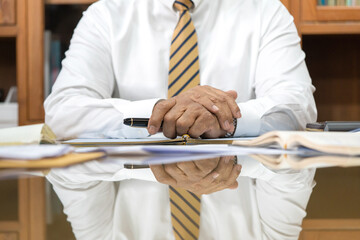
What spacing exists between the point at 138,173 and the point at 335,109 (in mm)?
2075

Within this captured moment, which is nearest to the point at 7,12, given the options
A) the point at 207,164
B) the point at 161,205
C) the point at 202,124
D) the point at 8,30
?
the point at 8,30

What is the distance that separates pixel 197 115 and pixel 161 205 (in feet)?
2.37

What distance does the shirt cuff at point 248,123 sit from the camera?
1.14 metres

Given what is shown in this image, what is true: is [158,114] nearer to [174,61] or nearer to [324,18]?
[174,61]

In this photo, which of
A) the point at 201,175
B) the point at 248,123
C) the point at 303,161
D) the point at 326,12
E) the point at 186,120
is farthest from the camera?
the point at 326,12

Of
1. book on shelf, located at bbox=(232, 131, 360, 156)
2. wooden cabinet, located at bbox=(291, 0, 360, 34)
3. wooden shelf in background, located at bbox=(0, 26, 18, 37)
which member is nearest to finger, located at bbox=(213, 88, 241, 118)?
book on shelf, located at bbox=(232, 131, 360, 156)

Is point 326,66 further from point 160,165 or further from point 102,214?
point 102,214

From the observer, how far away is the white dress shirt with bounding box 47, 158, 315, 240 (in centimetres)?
24

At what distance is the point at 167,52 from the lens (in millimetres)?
1532

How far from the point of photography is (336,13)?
1957mm

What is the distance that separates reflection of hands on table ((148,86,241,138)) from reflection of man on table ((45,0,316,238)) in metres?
0.19

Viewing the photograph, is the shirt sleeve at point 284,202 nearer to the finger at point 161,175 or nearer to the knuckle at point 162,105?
the finger at point 161,175

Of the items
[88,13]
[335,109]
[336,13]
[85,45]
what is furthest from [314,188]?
[335,109]

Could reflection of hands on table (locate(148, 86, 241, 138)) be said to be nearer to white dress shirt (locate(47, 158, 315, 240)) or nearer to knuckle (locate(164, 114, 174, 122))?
knuckle (locate(164, 114, 174, 122))
